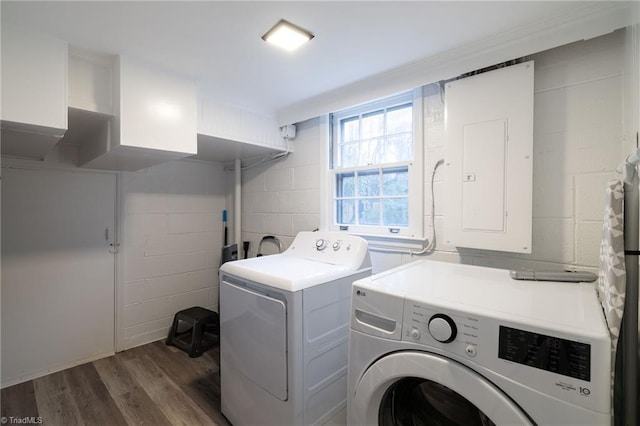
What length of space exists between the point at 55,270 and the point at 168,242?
86cm

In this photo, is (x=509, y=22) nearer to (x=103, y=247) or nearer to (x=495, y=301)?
(x=495, y=301)

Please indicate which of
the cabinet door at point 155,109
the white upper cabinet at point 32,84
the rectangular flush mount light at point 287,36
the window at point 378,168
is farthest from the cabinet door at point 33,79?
the window at point 378,168

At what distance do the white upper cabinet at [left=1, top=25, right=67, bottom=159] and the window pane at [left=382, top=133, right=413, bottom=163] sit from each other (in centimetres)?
Result: 190

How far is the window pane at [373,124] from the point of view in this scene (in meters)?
2.16

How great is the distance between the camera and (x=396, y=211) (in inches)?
80.2

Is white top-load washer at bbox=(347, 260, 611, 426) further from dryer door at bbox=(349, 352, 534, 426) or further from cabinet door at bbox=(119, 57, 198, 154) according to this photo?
cabinet door at bbox=(119, 57, 198, 154)

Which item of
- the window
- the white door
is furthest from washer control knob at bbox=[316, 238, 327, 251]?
the white door

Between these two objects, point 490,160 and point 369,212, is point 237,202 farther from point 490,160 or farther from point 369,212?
point 490,160

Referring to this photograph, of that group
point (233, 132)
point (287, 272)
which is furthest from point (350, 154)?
point (287, 272)

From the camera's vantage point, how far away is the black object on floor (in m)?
2.56

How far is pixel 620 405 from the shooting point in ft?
2.83

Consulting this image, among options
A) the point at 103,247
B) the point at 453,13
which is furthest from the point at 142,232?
the point at 453,13

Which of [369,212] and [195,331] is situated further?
[195,331]

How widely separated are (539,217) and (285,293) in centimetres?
135
